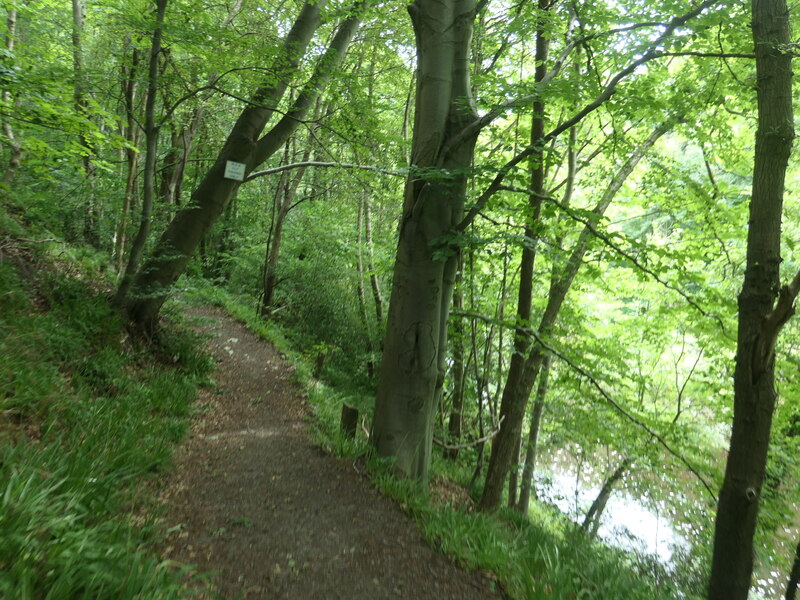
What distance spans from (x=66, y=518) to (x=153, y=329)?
496cm

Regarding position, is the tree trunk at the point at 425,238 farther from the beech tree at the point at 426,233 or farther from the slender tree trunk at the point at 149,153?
the slender tree trunk at the point at 149,153

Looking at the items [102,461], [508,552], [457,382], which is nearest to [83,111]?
[102,461]

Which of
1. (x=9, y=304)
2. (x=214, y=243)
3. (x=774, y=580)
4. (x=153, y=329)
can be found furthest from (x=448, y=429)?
(x=214, y=243)

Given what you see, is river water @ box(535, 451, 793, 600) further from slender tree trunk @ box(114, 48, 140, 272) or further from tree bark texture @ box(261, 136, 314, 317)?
slender tree trunk @ box(114, 48, 140, 272)

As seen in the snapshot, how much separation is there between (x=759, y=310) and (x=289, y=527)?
413cm

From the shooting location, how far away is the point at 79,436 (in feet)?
12.2

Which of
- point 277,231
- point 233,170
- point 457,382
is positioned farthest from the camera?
point 277,231

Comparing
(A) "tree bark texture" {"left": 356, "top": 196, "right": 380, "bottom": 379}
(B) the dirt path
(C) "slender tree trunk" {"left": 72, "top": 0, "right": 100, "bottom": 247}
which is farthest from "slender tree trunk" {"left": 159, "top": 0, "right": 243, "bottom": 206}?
(B) the dirt path

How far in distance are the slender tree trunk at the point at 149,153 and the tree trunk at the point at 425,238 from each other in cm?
299

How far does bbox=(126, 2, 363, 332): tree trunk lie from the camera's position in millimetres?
6480

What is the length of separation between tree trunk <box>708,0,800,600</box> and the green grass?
400cm

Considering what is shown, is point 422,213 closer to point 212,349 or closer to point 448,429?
point 212,349

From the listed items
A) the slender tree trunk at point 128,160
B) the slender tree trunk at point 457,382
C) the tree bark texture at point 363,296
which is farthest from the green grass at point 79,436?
the tree bark texture at point 363,296

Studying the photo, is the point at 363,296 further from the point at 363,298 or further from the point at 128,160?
the point at 128,160
